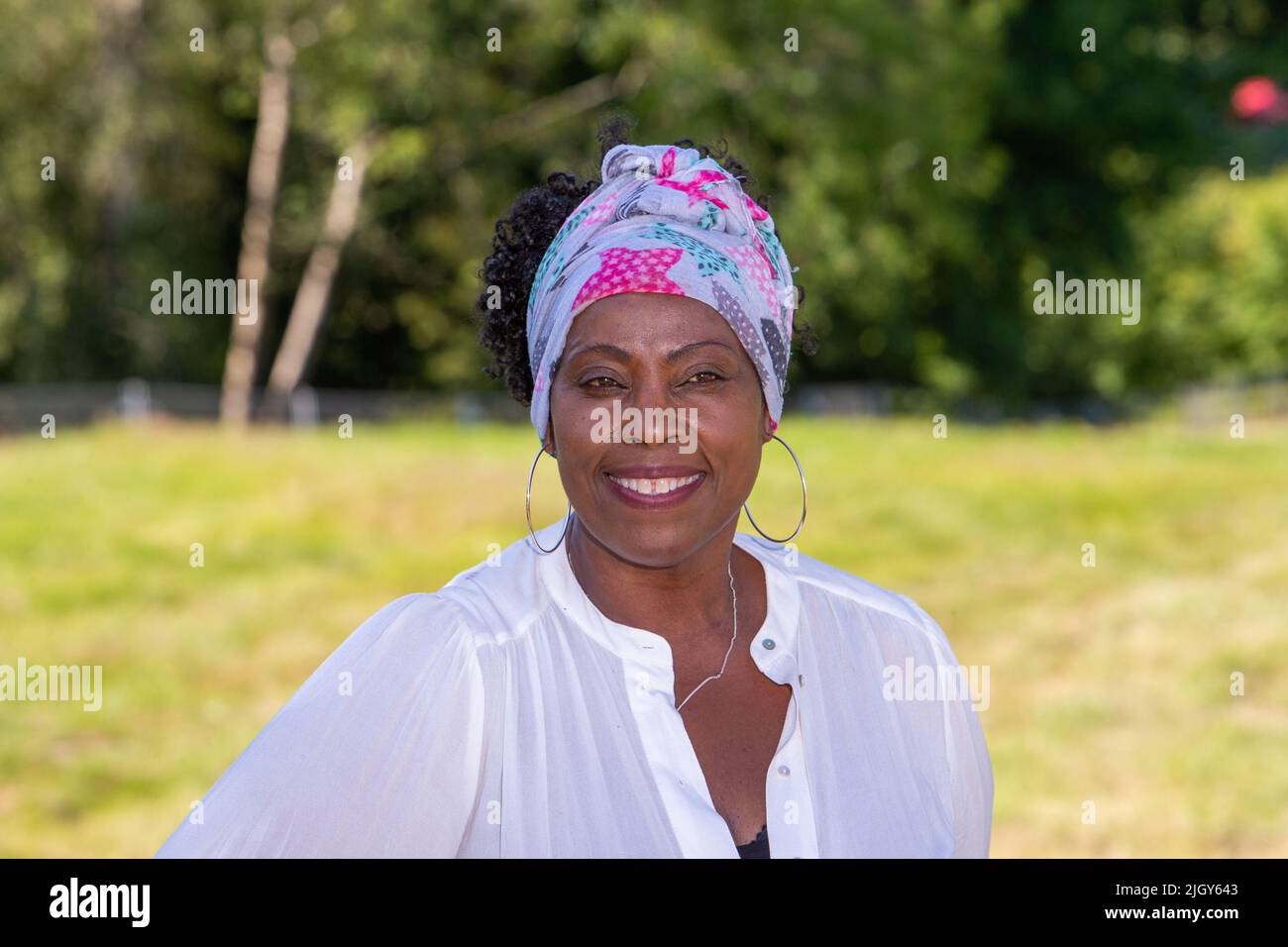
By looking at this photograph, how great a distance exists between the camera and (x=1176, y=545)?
13.1 meters

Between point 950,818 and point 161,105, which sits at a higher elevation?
point 161,105

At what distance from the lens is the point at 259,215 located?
24.7 m

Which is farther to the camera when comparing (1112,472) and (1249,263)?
(1249,263)

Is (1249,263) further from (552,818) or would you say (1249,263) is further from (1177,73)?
(552,818)

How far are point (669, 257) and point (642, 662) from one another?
624 millimetres

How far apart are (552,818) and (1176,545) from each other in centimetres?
1190

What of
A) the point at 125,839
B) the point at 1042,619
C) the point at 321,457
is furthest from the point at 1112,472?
the point at 125,839

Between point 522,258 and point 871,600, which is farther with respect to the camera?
point 522,258

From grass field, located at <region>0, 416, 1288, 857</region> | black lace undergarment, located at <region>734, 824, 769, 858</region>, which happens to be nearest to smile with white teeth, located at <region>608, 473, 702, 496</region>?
black lace undergarment, located at <region>734, 824, 769, 858</region>

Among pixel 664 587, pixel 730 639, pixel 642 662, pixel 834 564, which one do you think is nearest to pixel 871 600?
pixel 730 639

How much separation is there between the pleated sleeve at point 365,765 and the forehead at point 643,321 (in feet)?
1.79

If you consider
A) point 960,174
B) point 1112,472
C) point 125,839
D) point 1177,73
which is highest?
point 1177,73

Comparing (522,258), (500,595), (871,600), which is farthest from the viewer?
(522,258)

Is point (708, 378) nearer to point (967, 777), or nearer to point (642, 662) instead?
point (642, 662)
